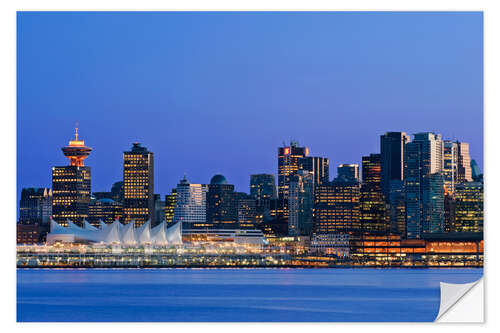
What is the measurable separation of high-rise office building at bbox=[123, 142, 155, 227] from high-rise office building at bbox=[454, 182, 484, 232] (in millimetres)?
28799

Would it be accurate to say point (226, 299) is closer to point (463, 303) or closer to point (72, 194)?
point (463, 303)

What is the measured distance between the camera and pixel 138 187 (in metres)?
94.4

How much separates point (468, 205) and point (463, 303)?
58629mm

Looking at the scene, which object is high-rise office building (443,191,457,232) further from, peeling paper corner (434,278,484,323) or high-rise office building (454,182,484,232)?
peeling paper corner (434,278,484,323)

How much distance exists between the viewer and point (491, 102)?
18562mm

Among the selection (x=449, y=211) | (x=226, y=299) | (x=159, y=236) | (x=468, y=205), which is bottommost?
(x=226, y=299)

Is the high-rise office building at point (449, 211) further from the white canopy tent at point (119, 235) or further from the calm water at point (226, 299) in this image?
the calm water at point (226, 299)

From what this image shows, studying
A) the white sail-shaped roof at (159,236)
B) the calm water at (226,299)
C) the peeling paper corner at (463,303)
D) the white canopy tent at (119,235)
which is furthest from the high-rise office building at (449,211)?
the peeling paper corner at (463,303)

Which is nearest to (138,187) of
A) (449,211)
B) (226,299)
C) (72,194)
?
(72,194)

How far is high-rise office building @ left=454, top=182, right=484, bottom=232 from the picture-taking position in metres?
75.1

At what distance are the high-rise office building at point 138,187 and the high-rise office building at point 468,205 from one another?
1134 inches

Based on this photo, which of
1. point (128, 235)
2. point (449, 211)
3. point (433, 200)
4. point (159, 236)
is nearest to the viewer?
point (128, 235)
